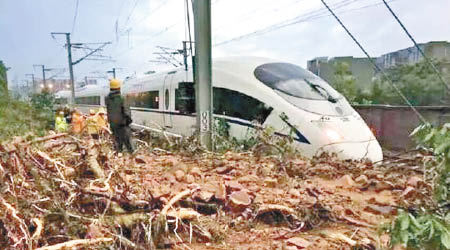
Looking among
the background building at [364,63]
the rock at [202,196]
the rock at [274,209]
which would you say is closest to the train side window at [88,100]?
the background building at [364,63]

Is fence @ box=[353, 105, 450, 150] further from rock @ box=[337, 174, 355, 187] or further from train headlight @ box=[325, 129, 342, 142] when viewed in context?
rock @ box=[337, 174, 355, 187]

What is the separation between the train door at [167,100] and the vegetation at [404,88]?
34.3 feet

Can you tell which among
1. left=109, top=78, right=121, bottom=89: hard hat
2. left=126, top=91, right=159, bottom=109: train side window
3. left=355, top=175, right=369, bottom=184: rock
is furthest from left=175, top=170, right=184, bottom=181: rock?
left=126, top=91, right=159, bottom=109: train side window

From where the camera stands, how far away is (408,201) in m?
3.53

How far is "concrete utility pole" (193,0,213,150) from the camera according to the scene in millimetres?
7254

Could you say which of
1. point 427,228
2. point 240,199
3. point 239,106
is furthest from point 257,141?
point 427,228

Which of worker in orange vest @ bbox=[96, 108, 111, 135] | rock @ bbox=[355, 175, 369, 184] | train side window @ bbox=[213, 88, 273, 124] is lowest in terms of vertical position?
rock @ bbox=[355, 175, 369, 184]

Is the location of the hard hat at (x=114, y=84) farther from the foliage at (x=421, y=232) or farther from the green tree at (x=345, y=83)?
the green tree at (x=345, y=83)

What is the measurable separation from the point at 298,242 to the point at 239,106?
5535 mm

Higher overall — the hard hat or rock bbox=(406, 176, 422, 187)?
the hard hat

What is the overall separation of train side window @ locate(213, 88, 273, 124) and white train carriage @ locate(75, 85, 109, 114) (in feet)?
34.5

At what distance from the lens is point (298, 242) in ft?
8.77

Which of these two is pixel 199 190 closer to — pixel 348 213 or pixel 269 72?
pixel 348 213

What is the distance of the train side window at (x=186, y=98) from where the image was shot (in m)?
9.57
